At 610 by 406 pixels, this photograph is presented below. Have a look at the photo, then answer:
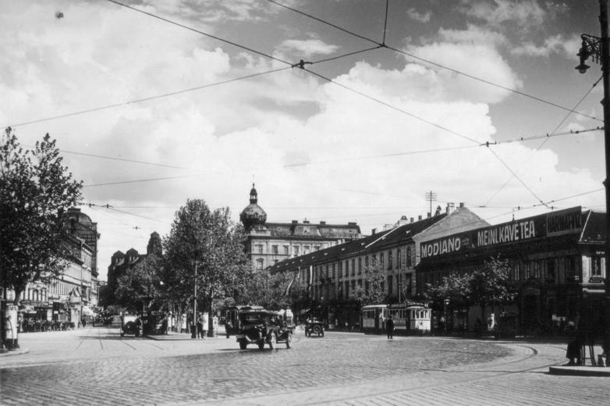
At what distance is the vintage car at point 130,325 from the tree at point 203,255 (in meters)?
3.91

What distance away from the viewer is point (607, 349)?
16156mm

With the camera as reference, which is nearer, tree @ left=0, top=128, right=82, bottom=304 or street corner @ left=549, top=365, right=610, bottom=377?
street corner @ left=549, top=365, right=610, bottom=377

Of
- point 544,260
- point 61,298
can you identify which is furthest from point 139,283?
point 544,260

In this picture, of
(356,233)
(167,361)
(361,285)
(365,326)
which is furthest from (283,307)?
(167,361)

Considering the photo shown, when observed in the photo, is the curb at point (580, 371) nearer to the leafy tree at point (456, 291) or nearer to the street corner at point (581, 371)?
the street corner at point (581, 371)

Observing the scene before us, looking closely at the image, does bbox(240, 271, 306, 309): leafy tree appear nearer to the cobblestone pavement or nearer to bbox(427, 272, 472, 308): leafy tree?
bbox(427, 272, 472, 308): leafy tree

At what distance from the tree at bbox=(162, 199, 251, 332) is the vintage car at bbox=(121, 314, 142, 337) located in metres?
3.91

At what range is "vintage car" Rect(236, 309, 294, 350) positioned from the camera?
29016 mm

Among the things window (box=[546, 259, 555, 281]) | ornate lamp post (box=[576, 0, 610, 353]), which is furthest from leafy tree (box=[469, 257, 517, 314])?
ornate lamp post (box=[576, 0, 610, 353])

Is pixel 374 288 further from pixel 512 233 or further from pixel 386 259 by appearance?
pixel 512 233

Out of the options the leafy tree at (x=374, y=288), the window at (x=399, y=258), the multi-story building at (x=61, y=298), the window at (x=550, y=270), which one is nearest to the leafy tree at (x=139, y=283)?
the multi-story building at (x=61, y=298)

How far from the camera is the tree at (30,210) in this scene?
87.3ft

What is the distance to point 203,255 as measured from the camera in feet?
164

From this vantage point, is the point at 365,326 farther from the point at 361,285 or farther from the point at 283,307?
the point at 283,307
